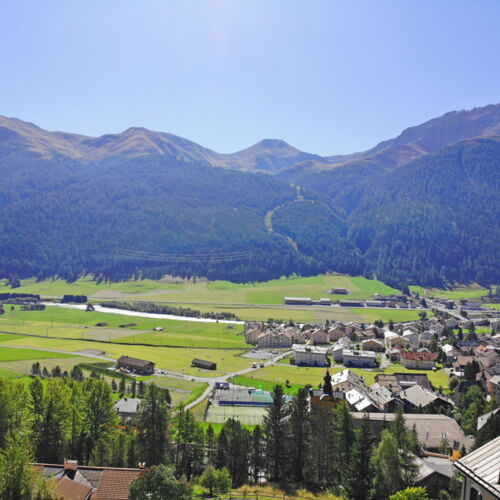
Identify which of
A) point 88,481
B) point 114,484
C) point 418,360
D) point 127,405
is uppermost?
point 114,484

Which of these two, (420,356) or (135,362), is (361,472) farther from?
(420,356)

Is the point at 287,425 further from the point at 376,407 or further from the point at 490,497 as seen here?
the point at 490,497

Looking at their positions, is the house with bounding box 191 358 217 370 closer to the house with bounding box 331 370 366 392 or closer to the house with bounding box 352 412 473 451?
the house with bounding box 331 370 366 392

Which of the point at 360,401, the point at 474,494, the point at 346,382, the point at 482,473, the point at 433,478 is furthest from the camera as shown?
the point at 346,382

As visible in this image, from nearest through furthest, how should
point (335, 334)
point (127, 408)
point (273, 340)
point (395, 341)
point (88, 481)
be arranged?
point (88, 481) → point (127, 408) → point (273, 340) → point (395, 341) → point (335, 334)

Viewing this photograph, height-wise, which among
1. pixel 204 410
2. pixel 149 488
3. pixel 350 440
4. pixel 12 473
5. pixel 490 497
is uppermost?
pixel 490 497

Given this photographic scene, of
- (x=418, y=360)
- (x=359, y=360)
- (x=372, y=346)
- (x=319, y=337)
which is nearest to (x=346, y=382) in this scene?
(x=359, y=360)

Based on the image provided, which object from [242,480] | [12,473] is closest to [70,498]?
[12,473]
